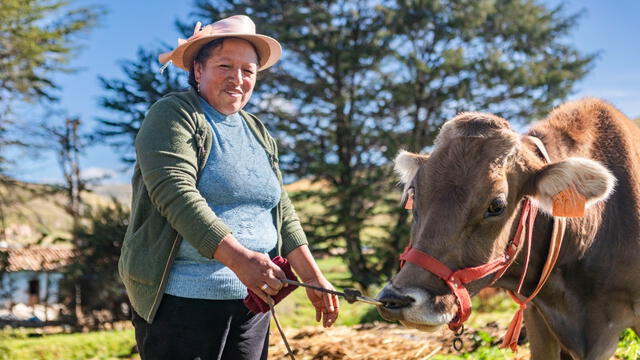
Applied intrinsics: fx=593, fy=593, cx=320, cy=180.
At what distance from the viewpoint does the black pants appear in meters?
2.40

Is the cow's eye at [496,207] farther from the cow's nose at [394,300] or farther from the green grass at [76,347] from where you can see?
the green grass at [76,347]

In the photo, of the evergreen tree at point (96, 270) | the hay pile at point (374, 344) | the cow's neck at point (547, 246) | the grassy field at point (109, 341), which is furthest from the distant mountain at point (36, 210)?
the cow's neck at point (547, 246)

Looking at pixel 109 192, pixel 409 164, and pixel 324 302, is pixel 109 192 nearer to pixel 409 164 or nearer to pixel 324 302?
pixel 409 164

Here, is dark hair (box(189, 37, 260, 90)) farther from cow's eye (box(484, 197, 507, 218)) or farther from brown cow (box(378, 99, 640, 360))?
cow's eye (box(484, 197, 507, 218))

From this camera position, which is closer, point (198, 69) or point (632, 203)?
point (198, 69)

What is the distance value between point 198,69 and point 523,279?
1922 mm

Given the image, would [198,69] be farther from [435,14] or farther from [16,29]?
[435,14]

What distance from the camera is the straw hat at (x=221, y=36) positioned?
2.57 m

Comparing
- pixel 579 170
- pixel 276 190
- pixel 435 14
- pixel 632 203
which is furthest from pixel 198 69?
pixel 435 14

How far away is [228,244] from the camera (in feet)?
7.08

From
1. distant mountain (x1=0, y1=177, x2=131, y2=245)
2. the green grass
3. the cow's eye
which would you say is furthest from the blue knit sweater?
distant mountain (x1=0, y1=177, x2=131, y2=245)

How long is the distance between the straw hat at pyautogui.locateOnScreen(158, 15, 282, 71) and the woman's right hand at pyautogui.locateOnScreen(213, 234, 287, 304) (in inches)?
36.4

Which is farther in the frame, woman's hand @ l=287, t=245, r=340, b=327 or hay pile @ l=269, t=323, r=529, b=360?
hay pile @ l=269, t=323, r=529, b=360

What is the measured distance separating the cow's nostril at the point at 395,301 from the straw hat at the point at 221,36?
4.11 feet
